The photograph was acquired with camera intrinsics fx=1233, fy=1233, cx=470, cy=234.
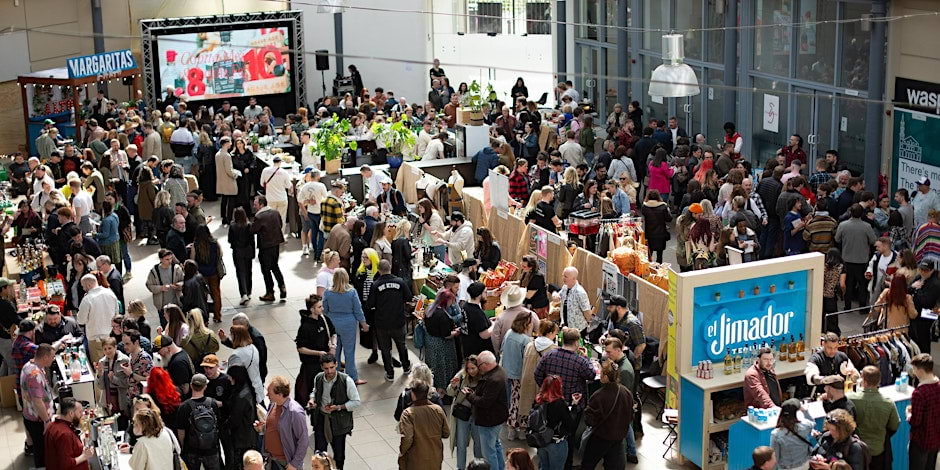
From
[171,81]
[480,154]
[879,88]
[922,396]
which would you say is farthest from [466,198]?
[171,81]

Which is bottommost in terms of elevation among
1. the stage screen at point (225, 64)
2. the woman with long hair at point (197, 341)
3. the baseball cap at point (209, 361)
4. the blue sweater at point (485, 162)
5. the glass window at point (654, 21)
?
the woman with long hair at point (197, 341)

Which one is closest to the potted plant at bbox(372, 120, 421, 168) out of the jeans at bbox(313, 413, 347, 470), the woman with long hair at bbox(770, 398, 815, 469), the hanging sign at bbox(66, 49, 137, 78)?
the hanging sign at bbox(66, 49, 137, 78)

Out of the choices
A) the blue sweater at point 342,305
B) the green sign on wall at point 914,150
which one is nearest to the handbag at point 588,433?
the blue sweater at point 342,305

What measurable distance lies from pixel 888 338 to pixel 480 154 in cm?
940

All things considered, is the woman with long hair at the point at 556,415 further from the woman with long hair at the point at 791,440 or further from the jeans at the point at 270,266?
the jeans at the point at 270,266

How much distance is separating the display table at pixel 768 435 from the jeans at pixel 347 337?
385 centimetres

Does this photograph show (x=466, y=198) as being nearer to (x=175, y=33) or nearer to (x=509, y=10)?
(x=175, y=33)

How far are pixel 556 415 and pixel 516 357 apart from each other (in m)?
1.23

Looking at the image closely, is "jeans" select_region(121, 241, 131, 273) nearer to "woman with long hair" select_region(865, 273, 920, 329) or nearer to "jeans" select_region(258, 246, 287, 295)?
"jeans" select_region(258, 246, 287, 295)

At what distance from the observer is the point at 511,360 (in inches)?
413

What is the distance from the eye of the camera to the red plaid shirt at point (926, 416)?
9188 millimetres

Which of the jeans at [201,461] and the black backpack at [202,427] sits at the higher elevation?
the black backpack at [202,427]

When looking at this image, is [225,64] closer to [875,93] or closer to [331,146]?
[331,146]

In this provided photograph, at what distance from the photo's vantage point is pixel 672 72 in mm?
12375
